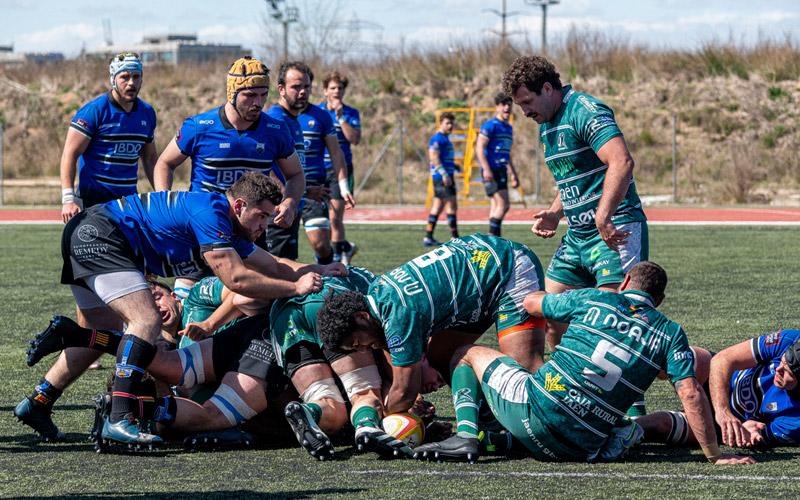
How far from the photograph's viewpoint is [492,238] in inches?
237

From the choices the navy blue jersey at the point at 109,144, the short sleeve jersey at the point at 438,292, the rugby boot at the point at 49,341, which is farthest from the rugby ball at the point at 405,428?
the navy blue jersey at the point at 109,144

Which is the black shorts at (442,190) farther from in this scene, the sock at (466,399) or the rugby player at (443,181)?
the sock at (466,399)

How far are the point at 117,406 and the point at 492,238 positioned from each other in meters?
2.02

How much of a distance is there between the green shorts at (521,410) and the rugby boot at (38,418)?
2.17m

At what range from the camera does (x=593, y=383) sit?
5238 millimetres

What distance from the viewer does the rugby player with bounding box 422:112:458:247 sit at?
17891 mm

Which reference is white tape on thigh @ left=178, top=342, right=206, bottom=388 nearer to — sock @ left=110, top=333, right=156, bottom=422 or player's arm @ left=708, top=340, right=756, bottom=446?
sock @ left=110, top=333, right=156, bottom=422

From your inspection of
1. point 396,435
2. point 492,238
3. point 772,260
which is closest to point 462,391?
point 396,435

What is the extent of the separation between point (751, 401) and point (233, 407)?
2.55 m

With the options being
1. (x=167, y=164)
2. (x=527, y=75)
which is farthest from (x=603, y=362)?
(x=167, y=164)

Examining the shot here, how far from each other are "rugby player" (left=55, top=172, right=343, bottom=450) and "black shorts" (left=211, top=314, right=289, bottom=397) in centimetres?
29

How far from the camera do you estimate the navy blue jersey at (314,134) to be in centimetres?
1121

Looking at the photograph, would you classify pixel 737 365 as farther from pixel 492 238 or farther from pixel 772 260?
pixel 772 260

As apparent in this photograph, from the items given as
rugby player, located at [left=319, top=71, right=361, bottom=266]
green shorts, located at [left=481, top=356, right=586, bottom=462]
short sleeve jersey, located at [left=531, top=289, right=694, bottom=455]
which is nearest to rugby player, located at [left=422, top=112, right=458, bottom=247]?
rugby player, located at [left=319, top=71, right=361, bottom=266]
